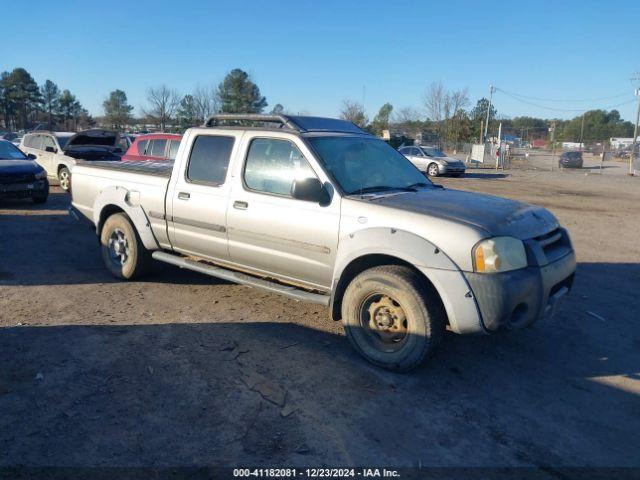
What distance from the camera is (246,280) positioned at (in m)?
5.06

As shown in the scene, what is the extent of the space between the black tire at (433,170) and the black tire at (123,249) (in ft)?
71.4

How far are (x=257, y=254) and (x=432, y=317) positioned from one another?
188cm

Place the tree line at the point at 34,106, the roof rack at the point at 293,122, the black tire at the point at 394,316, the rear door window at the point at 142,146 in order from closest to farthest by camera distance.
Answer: the black tire at the point at 394,316
the roof rack at the point at 293,122
the rear door window at the point at 142,146
the tree line at the point at 34,106

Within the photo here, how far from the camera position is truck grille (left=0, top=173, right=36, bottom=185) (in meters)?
11.7

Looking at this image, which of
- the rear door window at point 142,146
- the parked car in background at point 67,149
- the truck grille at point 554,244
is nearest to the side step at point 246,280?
the truck grille at point 554,244

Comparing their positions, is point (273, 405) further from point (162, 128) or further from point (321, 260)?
point (162, 128)

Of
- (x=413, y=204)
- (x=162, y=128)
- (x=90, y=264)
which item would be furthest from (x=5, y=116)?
(x=413, y=204)

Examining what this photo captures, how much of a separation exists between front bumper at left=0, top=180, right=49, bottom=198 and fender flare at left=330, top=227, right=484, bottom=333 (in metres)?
10.5

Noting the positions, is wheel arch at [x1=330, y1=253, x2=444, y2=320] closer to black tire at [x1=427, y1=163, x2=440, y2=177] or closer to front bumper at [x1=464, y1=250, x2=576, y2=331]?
front bumper at [x1=464, y1=250, x2=576, y2=331]

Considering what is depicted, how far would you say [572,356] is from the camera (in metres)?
4.58

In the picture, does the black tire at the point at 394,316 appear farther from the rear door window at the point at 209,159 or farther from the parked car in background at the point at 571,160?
the parked car in background at the point at 571,160

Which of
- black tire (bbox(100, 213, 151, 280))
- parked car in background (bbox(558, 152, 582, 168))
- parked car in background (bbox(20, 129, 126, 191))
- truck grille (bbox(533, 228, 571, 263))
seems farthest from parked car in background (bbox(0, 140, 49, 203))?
parked car in background (bbox(558, 152, 582, 168))

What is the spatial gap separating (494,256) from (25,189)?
1172cm

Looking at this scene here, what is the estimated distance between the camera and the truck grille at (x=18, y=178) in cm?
1170
